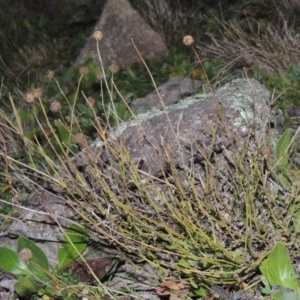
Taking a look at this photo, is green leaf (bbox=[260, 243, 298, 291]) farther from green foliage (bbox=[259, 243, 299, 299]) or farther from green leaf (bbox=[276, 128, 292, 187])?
green leaf (bbox=[276, 128, 292, 187])

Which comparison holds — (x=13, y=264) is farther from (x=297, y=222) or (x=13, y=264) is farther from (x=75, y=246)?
(x=297, y=222)

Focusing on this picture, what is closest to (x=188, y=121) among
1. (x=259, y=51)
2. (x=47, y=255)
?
(x=47, y=255)

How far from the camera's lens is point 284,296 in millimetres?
2363

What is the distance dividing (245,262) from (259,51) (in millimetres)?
2596

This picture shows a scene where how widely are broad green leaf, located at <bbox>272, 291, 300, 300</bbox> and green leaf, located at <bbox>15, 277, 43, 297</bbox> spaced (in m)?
0.92

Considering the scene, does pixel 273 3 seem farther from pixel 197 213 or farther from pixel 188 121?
pixel 197 213

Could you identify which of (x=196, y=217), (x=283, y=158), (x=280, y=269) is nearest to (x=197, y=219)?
(x=196, y=217)

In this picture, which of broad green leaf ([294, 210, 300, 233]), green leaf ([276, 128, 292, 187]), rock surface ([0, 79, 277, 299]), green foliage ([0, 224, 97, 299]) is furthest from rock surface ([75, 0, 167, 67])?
broad green leaf ([294, 210, 300, 233])

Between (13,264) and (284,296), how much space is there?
112 centimetres

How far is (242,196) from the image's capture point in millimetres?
Answer: 2723

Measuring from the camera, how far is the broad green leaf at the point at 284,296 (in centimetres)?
235

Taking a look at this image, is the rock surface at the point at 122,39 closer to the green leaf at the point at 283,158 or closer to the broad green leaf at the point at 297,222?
the green leaf at the point at 283,158

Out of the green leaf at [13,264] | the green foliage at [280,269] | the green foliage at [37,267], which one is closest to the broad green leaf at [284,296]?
the green foliage at [280,269]

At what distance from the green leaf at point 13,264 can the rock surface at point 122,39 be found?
10.6 feet
